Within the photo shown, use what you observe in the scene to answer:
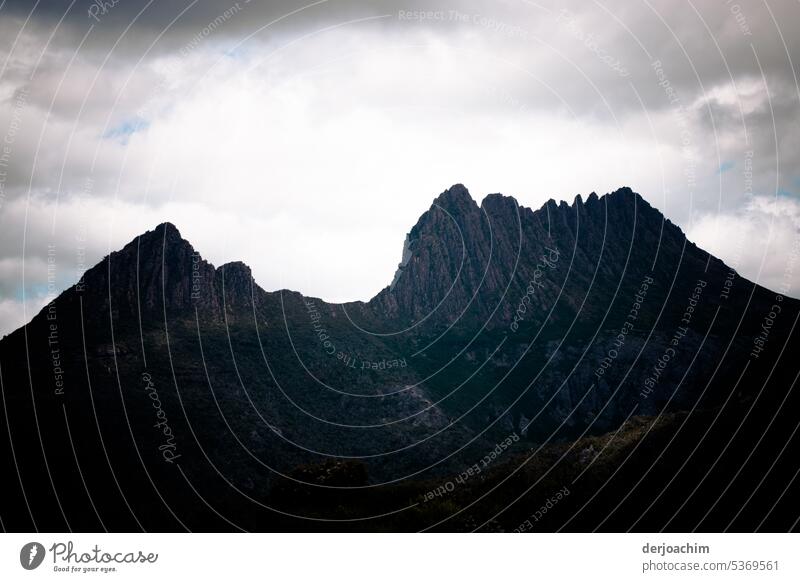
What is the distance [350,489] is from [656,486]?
4331 centimetres

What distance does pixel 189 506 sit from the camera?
121 metres

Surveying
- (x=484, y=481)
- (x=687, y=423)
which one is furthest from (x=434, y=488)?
(x=687, y=423)

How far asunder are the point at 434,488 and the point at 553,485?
19.1 metres

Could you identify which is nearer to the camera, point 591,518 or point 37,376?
point 591,518

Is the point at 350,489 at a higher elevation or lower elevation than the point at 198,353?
lower

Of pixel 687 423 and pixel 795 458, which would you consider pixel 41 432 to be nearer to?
pixel 687 423

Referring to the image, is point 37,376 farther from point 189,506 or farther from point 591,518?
point 591,518

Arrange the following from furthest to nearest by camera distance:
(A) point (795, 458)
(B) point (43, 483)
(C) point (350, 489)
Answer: (B) point (43, 483) → (C) point (350, 489) → (A) point (795, 458)

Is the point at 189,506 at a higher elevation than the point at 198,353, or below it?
below

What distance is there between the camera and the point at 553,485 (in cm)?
8512

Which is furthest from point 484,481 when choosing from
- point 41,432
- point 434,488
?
point 41,432

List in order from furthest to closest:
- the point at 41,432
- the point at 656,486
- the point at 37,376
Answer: the point at 37,376 < the point at 41,432 < the point at 656,486

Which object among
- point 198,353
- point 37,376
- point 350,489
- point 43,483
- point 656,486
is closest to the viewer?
point 656,486

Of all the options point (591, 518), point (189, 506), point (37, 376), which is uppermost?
point (37, 376)
